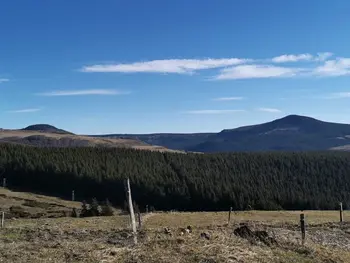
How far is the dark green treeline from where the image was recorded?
5684 inches

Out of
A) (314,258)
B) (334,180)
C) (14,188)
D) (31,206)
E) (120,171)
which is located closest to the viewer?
(314,258)

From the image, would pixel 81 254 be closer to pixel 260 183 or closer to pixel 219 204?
pixel 219 204

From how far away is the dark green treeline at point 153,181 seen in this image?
474 feet

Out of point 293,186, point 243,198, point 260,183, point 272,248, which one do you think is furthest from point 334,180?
point 272,248

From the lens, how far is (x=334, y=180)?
195250mm

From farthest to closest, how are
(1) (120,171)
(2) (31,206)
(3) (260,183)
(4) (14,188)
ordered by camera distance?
(3) (260,183) → (1) (120,171) → (4) (14,188) → (2) (31,206)

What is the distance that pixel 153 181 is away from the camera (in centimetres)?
15025

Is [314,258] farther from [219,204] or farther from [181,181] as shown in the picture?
[181,181]

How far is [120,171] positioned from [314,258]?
143398 millimetres

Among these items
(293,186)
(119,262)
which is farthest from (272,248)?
(293,186)

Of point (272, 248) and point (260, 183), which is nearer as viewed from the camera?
point (272, 248)

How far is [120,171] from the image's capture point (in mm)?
155625

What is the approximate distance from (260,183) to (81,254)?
6404 inches

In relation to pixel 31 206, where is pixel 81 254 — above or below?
above
